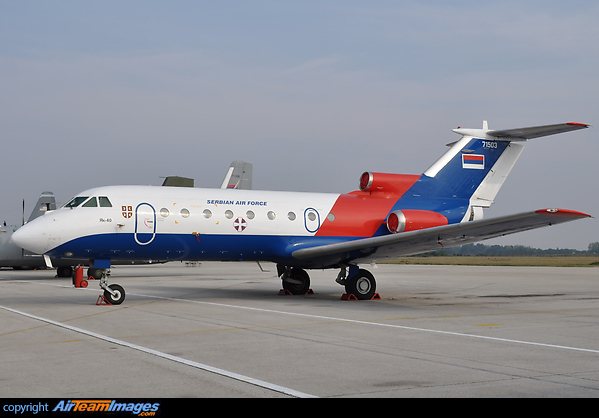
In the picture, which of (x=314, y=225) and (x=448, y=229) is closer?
(x=448, y=229)

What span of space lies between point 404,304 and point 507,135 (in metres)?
7.00

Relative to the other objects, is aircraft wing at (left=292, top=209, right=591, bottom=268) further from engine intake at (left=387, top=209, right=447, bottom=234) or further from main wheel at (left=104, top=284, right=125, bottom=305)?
main wheel at (left=104, top=284, right=125, bottom=305)

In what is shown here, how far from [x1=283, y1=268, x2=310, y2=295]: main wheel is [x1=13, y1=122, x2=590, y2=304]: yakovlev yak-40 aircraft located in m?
0.03

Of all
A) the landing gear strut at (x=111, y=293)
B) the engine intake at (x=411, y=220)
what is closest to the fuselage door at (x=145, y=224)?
the landing gear strut at (x=111, y=293)

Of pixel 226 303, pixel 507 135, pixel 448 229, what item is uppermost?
pixel 507 135

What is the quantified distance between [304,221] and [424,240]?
3.97m

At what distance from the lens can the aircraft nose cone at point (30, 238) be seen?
15867mm

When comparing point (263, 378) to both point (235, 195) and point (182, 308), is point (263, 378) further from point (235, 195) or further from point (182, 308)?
point (235, 195)

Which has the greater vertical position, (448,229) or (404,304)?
(448,229)

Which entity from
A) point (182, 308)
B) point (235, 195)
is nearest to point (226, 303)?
point (182, 308)

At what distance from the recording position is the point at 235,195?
18625 mm

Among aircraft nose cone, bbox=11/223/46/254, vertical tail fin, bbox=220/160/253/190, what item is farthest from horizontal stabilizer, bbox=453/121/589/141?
vertical tail fin, bbox=220/160/253/190
